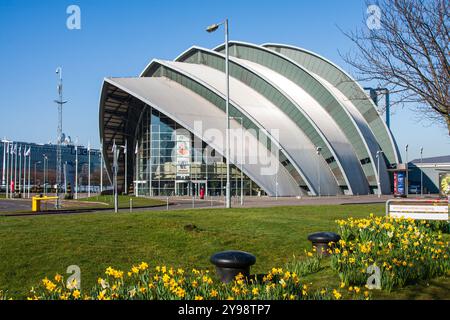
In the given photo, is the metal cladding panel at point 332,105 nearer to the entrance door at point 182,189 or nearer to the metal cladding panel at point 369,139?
the metal cladding panel at point 369,139

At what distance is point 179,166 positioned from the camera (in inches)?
2108

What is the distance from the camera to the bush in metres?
7.34

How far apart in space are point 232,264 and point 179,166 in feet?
152

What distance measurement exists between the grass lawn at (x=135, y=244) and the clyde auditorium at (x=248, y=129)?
32035 mm

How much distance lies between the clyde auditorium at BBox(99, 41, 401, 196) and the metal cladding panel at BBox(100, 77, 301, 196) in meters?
0.12

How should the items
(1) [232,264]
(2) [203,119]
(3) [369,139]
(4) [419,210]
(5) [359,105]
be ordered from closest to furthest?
(1) [232,264], (4) [419,210], (2) [203,119], (3) [369,139], (5) [359,105]

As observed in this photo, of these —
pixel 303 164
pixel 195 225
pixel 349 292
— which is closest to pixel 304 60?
pixel 303 164

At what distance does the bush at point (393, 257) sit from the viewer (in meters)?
7.34

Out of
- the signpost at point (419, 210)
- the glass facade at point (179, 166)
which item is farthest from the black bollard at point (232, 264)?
the glass facade at point (179, 166)

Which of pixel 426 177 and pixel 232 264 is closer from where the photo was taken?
pixel 232 264

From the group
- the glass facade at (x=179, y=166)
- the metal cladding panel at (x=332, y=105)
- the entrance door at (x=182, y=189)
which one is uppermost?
the metal cladding panel at (x=332, y=105)

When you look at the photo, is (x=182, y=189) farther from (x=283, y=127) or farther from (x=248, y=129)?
(x=283, y=127)

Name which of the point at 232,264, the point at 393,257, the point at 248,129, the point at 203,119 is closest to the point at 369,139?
the point at 248,129

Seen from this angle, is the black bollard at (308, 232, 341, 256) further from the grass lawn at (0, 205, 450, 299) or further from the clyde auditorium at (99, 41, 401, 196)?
the clyde auditorium at (99, 41, 401, 196)
